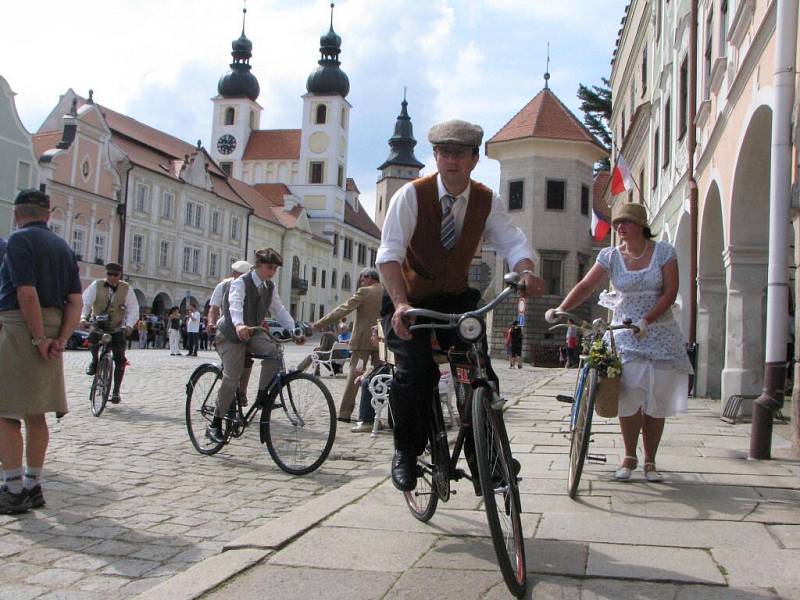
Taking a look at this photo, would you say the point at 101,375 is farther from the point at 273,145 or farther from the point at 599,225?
the point at 273,145

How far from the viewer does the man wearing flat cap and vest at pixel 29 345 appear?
5031 mm

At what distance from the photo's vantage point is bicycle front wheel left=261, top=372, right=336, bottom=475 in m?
6.53

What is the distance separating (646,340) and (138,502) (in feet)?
11.2

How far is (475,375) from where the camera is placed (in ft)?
12.2

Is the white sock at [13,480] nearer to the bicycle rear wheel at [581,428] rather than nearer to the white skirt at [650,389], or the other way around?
the bicycle rear wheel at [581,428]

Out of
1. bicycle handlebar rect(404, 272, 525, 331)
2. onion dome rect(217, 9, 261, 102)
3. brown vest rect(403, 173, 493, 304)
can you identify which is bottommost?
bicycle handlebar rect(404, 272, 525, 331)

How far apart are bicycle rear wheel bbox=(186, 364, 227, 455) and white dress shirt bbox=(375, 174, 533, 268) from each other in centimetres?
364

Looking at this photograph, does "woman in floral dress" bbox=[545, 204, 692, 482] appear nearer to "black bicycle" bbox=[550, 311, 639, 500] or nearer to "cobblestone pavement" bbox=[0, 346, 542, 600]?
"black bicycle" bbox=[550, 311, 639, 500]

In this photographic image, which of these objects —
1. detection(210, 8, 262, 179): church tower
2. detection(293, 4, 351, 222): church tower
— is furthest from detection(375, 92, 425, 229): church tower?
detection(210, 8, 262, 179): church tower

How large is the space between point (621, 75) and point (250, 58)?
6700 centimetres

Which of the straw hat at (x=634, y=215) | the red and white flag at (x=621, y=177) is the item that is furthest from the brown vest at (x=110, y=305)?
the red and white flag at (x=621, y=177)

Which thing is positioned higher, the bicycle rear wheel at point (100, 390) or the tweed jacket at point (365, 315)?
the tweed jacket at point (365, 315)

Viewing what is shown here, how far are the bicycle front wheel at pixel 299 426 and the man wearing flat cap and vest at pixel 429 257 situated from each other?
2405mm

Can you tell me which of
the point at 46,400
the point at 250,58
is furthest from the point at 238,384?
the point at 250,58
